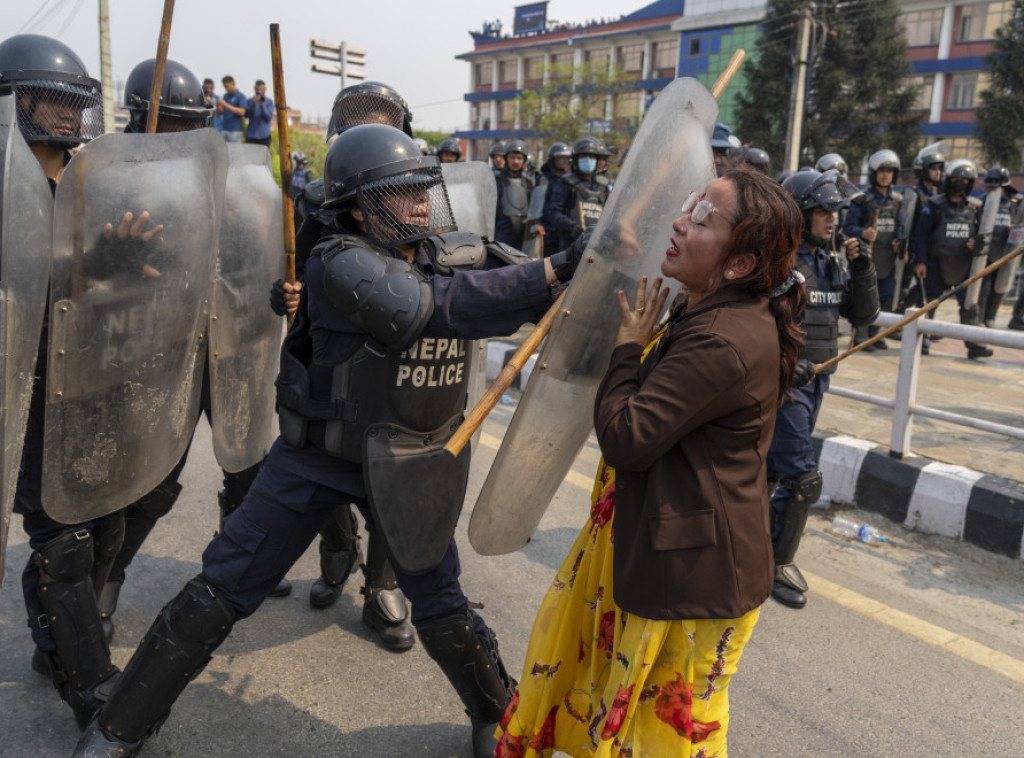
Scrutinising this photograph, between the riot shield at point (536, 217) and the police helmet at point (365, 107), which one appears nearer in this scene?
the police helmet at point (365, 107)

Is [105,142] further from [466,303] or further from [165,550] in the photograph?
[165,550]

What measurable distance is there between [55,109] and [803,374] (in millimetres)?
2715

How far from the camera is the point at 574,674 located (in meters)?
1.98

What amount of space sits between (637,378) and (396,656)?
1.66 meters

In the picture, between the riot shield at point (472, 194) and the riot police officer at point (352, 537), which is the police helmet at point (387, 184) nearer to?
the riot police officer at point (352, 537)

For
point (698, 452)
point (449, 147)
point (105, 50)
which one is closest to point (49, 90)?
point (698, 452)

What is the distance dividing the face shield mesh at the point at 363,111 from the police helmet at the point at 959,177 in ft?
21.3

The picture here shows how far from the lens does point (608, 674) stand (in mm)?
1895

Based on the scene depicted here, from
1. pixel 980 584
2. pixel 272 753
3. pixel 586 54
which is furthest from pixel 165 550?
pixel 586 54

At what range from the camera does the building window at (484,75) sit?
6806 centimetres

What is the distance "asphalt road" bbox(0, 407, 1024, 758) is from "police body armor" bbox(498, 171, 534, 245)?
5589 millimetres

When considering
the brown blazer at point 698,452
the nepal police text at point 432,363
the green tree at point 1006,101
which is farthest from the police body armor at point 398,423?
the green tree at point 1006,101

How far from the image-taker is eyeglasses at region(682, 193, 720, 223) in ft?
5.49

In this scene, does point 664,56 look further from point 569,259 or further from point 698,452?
point 698,452
